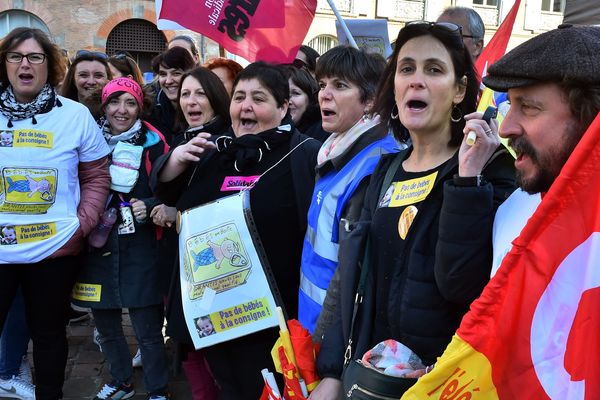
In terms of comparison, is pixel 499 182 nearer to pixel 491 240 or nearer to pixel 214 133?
pixel 491 240

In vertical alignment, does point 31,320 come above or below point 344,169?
below

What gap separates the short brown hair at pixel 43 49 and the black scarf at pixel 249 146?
1.46 m

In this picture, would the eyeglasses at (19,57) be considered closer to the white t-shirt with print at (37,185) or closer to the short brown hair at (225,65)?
the white t-shirt with print at (37,185)

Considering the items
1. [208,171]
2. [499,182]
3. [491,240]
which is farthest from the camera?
[208,171]

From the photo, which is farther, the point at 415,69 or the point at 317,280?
the point at 317,280

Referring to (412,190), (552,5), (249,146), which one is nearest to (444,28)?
(412,190)

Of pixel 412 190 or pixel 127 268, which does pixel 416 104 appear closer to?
pixel 412 190

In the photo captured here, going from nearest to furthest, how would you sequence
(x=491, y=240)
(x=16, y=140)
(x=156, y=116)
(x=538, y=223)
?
(x=538, y=223)
(x=491, y=240)
(x=16, y=140)
(x=156, y=116)

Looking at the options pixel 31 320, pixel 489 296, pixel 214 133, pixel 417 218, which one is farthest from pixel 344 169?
pixel 31 320

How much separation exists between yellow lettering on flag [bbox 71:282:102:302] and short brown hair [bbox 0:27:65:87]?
1.26 metres

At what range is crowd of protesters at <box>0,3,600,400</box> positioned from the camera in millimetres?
1860

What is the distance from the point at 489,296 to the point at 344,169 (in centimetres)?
117

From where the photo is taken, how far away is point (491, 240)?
171 cm

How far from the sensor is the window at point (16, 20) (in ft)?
63.7
